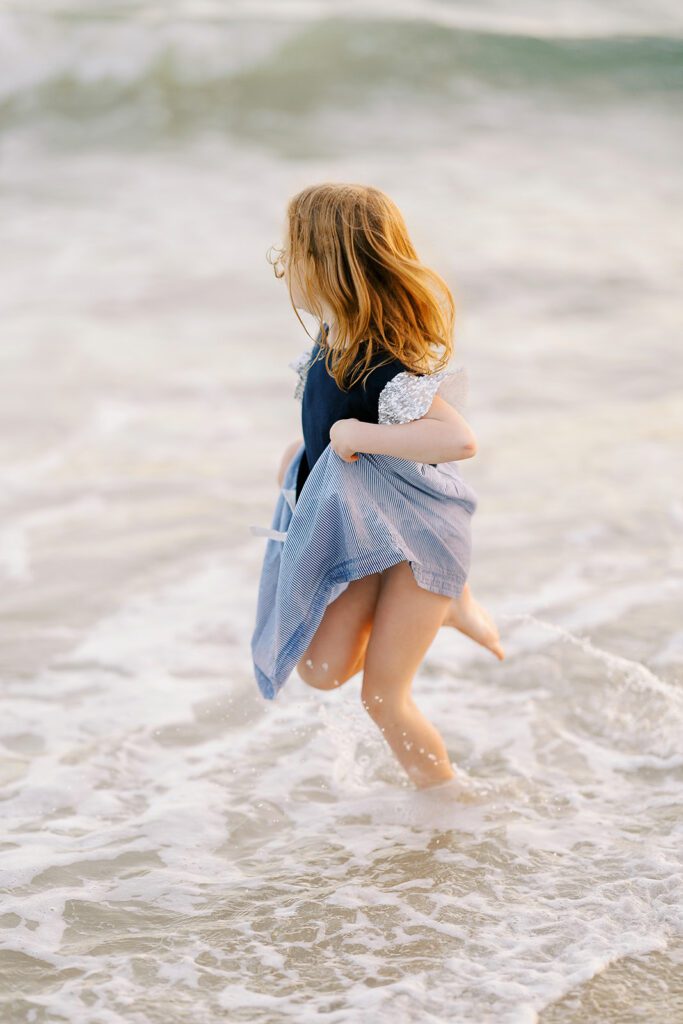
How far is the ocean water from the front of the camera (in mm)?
2721

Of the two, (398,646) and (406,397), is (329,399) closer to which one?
(406,397)

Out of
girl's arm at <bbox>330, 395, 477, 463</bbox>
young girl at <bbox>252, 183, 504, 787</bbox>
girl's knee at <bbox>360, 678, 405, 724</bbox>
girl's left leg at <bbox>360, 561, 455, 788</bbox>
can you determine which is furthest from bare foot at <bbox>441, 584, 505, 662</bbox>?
girl's arm at <bbox>330, 395, 477, 463</bbox>

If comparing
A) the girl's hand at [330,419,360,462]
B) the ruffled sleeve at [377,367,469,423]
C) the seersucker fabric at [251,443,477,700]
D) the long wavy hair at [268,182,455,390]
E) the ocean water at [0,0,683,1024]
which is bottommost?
the ocean water at [0,0,683,1024]

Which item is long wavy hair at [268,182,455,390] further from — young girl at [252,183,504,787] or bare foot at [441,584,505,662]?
bare foot at [441,584,505,662]

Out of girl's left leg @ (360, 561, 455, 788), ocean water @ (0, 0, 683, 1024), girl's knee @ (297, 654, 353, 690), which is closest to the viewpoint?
ocean water @ (0, 0, 683, 1024)

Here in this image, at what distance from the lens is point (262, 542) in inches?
218

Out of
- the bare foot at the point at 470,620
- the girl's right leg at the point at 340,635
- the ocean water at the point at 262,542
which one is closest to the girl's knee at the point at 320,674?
the girl's right leg at the point at 340,635

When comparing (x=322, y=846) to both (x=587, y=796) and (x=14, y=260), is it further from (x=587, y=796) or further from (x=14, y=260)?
(x=14, y=260)

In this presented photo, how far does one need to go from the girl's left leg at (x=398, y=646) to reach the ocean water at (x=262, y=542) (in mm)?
321

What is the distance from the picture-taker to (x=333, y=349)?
2832 mm

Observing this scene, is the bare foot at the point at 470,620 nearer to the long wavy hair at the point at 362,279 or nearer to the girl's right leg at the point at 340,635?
the girl's right leg at the point at 340,635

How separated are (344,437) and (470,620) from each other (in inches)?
32.2

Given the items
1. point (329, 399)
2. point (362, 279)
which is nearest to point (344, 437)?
point (329, 399)

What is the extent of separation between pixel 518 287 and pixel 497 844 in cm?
730
